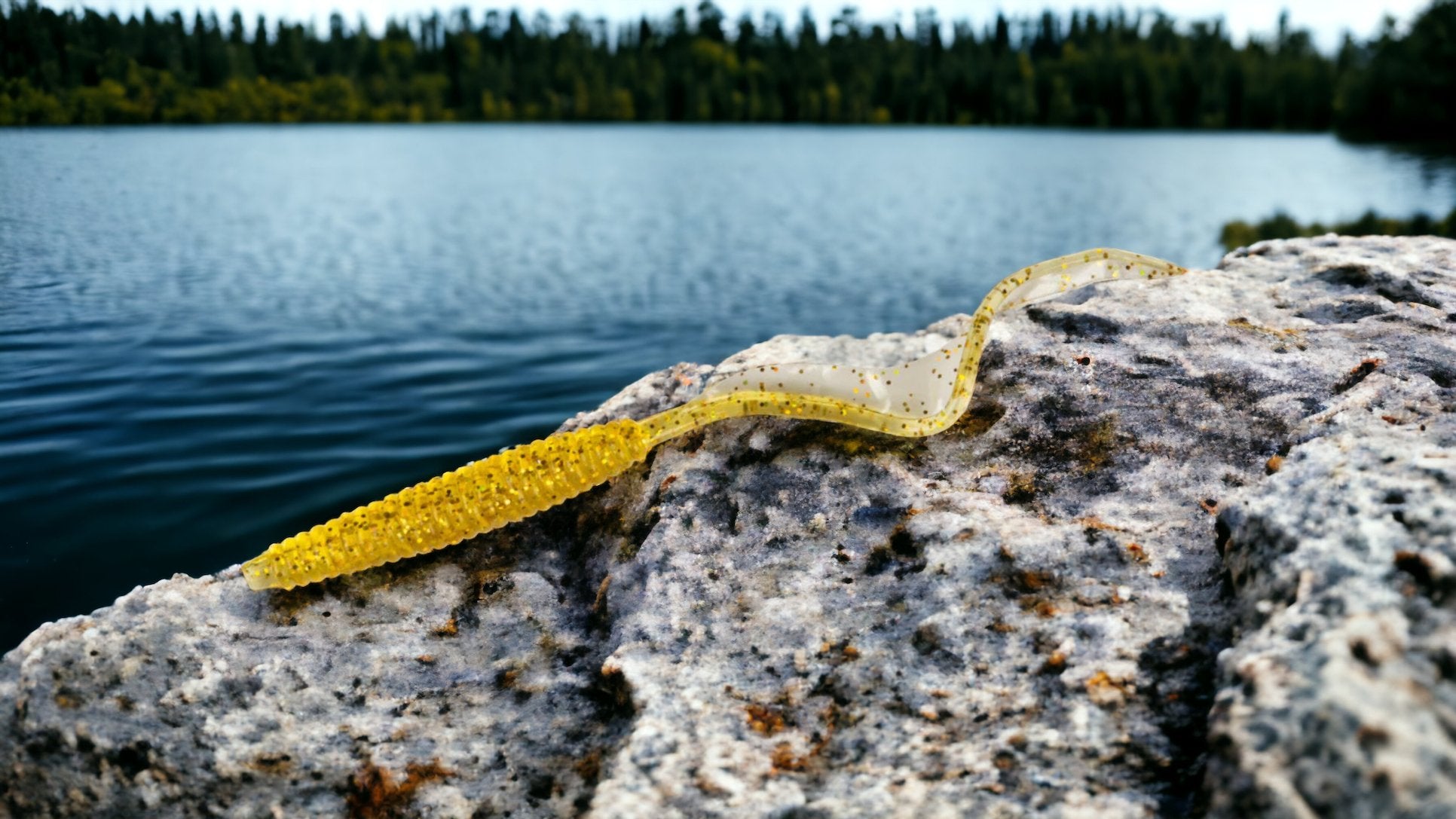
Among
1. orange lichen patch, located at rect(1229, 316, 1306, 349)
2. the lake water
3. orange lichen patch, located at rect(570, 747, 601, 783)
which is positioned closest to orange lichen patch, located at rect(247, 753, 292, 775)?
orange lichen patch, located at rect(570, 747, 601, 783)

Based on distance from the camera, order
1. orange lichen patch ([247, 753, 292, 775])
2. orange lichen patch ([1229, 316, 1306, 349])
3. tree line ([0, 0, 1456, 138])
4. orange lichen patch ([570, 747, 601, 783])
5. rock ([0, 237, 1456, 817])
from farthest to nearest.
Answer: tree line ([0, 0, 1456, 138]), orange lichen patch ([1229, 316, 1306, 349]), orange lichen patch ([247, 753, 292, 775]), orange lichen patch ([570, 747, 601, 783]), rock ([0, 237, 1456, 817])

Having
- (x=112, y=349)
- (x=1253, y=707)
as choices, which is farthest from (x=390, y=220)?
(x=1253, y=707)

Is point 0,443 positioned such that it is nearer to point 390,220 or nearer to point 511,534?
point 511,534

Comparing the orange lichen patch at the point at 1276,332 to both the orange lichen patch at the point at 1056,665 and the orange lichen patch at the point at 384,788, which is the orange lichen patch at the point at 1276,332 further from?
the orange lichen patch at the point at 384,788

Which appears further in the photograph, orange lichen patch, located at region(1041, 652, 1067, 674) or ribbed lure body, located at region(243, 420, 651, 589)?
ribbed lure body, located at region(243, 420, 651, 589)

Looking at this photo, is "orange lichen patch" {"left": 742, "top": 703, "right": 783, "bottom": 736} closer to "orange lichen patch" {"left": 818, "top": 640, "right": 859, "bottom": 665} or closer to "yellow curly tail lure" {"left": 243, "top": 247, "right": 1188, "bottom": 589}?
"orange lichen patch" {"left": 818, "top": 640, "right": 859, "bottom": 665}

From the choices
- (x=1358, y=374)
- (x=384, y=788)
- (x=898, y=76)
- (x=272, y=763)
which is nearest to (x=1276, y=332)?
(x=1358, y=374)

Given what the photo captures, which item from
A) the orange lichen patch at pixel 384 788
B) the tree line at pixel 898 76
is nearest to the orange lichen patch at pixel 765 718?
the orange lichen patch at pixel 384 788

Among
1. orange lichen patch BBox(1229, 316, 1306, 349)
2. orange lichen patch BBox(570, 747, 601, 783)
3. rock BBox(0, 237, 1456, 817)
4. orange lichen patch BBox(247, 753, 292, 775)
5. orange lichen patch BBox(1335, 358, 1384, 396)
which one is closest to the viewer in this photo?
rock BBox(0, 237, 1456, 817)
